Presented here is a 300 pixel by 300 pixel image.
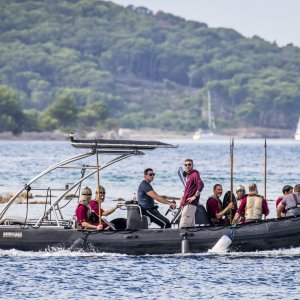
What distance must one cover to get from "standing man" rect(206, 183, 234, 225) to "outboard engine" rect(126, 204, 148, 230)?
1.56m

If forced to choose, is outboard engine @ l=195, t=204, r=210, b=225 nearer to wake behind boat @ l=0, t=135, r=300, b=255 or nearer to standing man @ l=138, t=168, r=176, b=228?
wake behind boat @ l=0, t=135, r=300, b=255

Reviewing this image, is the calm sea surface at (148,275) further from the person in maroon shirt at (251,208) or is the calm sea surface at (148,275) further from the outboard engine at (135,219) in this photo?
the person in maroon shirt at (251,208)

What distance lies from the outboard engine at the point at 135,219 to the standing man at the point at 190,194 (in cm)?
90

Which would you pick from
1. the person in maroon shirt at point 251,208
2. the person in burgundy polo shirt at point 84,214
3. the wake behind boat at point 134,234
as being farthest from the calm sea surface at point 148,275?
the person in maroon shirt at point 251,208

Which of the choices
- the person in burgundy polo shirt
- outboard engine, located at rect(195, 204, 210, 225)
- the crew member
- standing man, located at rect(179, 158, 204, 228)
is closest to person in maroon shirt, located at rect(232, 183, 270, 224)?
the crew member

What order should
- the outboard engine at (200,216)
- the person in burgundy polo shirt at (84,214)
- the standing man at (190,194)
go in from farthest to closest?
the outboard engine at (200,216) < the person in burgundy polo shirt at (84,214) < the standing man at (190,194)

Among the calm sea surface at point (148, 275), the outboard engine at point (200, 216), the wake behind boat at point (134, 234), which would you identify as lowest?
the calm sea surface at point (148, 275)

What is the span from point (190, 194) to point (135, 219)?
153 cm

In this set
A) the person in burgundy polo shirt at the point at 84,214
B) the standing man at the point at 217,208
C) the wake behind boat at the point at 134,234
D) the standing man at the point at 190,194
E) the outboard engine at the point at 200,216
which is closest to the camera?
the standing man at the point at 190,194

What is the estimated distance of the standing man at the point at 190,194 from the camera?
29.1 m

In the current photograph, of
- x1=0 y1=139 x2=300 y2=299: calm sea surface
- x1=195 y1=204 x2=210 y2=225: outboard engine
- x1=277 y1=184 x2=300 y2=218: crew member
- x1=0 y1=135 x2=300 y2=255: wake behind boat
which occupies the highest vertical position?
x1=277 y1=184 x2=300 y2=218: crew member

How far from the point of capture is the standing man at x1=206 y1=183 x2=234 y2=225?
2978cm

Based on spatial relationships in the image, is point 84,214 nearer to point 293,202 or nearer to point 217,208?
point 217,208

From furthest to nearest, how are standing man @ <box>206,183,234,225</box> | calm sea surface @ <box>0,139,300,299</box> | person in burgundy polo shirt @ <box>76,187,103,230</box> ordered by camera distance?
standing man @ <box>206,183,234,225</box> → person in burgundy polo shirt @ <box>76,187,103,230</box> → calm sea surface @ <box>0,139,300,299</box>
